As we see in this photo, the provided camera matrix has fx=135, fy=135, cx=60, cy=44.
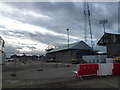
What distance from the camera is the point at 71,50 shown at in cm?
7031

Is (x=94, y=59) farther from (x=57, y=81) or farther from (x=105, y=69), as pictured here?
(x=57, y=81)

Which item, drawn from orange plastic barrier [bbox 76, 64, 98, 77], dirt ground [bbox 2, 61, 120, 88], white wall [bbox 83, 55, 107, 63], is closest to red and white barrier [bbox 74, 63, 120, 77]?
orange plastic barrier [bbox 76, 64, 98, 77]

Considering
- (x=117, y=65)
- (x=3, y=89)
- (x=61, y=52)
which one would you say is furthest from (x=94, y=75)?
(x=61, y=52)

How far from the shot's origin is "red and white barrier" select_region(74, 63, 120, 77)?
10.9m

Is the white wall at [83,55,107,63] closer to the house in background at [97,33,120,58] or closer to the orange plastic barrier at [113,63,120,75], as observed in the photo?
the house in background at [97,33,120,58]

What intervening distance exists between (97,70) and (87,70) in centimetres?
87

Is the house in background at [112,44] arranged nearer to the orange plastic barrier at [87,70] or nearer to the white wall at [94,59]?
the white wall at [94,59]

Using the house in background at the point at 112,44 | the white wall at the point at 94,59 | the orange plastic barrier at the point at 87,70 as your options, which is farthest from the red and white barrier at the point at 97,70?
the house in background at the point at 112,44

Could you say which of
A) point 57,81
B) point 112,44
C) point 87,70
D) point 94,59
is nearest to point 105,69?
point 87,70

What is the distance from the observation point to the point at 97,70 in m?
11.2

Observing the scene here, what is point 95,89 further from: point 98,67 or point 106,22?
point 106,22

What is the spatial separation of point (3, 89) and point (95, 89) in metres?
5.17

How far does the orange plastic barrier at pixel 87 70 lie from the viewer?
35.7ft

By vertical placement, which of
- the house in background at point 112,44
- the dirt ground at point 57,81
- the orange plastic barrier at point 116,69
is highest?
the house in background at point 112,44
